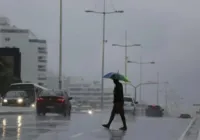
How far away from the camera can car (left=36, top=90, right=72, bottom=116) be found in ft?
99.5

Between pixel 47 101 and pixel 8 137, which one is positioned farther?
pixel 47 101

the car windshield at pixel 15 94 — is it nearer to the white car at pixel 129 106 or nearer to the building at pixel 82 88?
the white car at pixel 129 106

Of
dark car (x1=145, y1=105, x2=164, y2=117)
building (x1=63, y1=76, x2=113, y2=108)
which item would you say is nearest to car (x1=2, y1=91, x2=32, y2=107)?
dark car (x1=145, y1=105, x2=164, y2=117)

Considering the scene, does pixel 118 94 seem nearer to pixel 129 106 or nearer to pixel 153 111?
pixel 129 106

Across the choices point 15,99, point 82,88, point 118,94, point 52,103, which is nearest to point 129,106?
point 15,99

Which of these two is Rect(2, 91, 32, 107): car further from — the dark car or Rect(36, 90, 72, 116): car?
the dark car

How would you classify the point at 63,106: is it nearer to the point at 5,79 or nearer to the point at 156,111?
the point at 156,111

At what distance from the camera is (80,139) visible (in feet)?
50.6

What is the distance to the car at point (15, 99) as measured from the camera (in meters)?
45.6

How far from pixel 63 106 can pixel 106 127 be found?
10.0 meters

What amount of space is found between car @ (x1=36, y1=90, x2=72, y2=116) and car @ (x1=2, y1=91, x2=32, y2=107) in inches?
587

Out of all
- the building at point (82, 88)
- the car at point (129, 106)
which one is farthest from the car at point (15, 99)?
the building at point (82, 88)

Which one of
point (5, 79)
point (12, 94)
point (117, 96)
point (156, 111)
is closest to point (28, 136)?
point (117, 96)

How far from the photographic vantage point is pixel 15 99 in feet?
150
